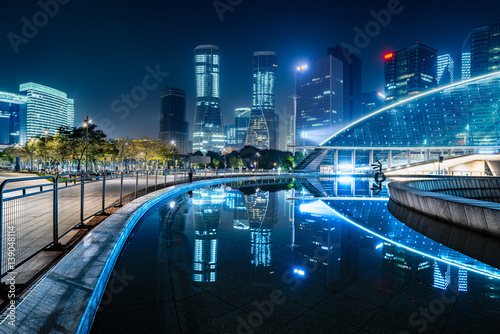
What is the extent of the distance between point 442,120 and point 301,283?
73.4m

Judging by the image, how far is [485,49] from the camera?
14325cm

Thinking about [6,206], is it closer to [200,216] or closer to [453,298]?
[200,216]

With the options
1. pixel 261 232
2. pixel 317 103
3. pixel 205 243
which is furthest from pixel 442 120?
pixel 317 103

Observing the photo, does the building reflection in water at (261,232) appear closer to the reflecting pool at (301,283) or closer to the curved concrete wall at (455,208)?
the reflecting pool at (301,283)

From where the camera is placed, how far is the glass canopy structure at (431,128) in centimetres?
5628

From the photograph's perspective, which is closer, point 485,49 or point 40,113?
point 485,49

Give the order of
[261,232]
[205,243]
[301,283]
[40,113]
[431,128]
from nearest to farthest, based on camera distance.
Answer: [301,283], [205,243], [261,232], [431,128], [40,113]

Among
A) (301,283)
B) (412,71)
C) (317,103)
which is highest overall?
(412,71)

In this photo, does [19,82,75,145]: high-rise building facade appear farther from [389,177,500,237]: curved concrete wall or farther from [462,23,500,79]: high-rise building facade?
[462,23,500,79]: high-rise building facade

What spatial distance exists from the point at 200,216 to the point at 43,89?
22026 cm

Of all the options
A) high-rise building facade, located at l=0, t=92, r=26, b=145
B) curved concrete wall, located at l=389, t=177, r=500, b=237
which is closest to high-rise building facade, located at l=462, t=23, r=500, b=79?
curved concrete wall, located at l=389, t=177, r=500, b=237

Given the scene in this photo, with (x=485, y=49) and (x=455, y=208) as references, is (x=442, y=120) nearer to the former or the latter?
(x=455, y=208)

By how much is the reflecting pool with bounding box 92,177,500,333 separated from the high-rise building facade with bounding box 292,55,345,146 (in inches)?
6322

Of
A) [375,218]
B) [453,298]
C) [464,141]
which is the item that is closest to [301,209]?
[375,218]
